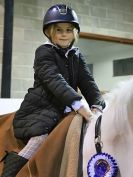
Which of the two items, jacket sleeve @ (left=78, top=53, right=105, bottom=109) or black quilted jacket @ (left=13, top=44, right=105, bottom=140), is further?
jacket sleeve @ (left=78, top=53, right=105, bottom=109)

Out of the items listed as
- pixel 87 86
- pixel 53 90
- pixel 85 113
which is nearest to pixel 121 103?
pixel 85 113

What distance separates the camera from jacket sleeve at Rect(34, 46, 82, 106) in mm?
1364

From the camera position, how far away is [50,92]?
1.50m

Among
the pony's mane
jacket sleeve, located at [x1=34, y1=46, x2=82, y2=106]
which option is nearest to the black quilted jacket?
jacket sleeve, located at [x1=34, y1=46, x2=82, y2=106]

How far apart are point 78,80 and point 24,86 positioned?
2.49 meters

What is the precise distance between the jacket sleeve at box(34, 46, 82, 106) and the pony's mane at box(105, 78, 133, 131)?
24 cm

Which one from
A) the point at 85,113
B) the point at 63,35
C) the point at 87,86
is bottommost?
the point at 85,113

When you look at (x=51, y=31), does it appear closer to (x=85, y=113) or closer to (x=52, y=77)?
(x=52, y=77)

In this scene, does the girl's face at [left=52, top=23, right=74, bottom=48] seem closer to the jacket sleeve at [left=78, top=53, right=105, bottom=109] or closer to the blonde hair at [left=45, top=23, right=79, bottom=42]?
the blonde hair at [left=45, top=23, right=79, bottom=42]

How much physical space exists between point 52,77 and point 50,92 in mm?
99

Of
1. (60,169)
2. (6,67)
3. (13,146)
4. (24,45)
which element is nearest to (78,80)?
(13,146)

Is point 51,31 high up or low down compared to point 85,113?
up

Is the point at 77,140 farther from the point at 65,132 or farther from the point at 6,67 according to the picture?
the point at 6,67

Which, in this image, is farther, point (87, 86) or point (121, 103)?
point (87, 86)
